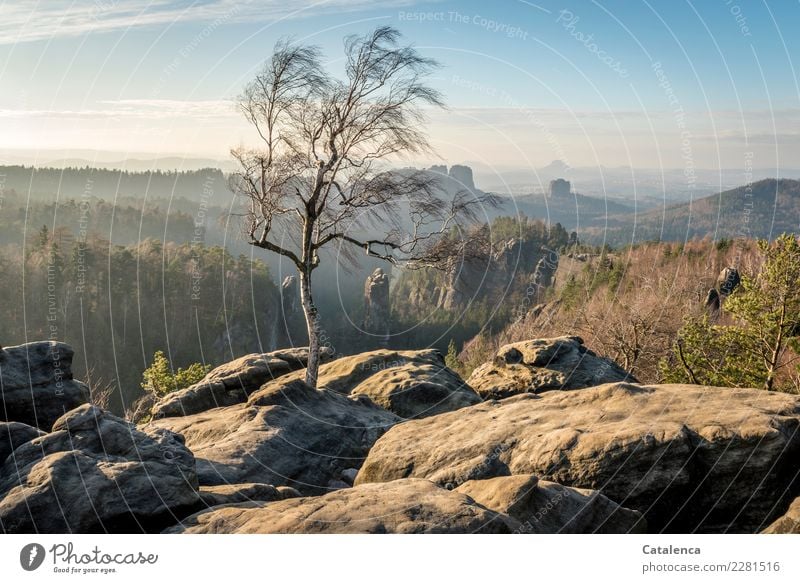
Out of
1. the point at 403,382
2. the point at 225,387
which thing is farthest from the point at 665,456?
the point at 225,387

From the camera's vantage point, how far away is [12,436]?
572 inches

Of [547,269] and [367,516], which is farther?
[547,269]

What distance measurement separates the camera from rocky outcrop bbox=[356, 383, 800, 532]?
13656mm

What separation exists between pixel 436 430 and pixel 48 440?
31.3 feet

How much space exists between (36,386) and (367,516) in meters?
13.3

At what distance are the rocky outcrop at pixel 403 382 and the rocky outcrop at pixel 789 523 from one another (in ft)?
46.0

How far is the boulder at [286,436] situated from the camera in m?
17.5

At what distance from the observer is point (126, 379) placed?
5354 inches

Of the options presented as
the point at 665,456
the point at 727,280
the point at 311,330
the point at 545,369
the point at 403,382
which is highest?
the point at 311,330

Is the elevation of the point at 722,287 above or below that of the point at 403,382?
below

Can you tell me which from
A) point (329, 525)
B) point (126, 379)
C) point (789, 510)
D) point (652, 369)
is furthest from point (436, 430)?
point (126, 379)

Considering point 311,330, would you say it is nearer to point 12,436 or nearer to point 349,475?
point 349,475

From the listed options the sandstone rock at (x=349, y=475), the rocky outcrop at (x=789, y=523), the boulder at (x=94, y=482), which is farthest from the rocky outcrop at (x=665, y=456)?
the boulder at (x=94, y=482)

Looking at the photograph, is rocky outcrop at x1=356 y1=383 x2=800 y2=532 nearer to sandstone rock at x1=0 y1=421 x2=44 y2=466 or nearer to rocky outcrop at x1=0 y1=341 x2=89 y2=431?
sandstone rock at x1=0 y1=421 x2=44 y2=466
